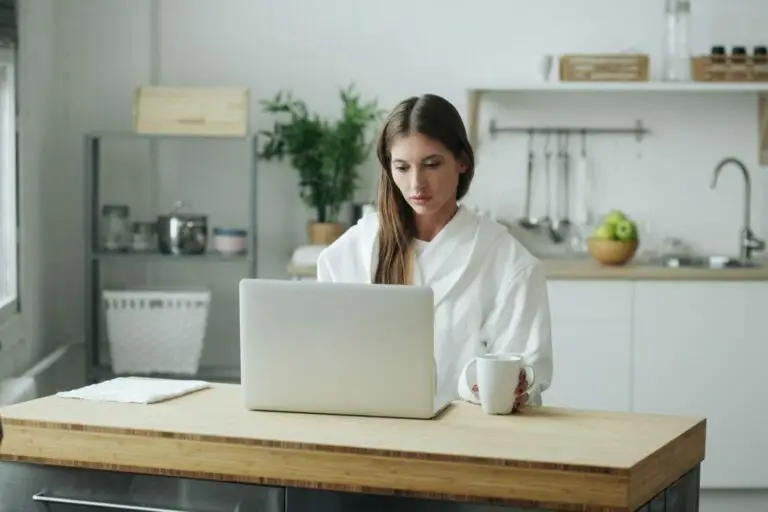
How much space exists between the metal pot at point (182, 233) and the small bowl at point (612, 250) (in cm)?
152

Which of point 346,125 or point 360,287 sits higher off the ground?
point 346,125

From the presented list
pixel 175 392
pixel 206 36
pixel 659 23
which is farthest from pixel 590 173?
pixel 175 392

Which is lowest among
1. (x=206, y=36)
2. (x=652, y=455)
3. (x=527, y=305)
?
(x=652, y=455)

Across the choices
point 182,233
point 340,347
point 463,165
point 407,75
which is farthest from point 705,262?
point 340,347

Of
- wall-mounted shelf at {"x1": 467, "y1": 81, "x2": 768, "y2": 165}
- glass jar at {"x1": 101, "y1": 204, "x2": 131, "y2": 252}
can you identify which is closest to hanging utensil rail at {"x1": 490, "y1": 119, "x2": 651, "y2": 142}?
wall-mounted shelf at {"x1": 467, "y1": 81, "x2": 768, "y2": 165}

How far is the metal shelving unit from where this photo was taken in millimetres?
5004

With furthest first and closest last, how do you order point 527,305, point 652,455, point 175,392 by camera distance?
point 527,305 < point 175,392 < point 652,455

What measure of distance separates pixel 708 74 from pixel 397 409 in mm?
3062

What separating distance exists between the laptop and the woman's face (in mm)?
517

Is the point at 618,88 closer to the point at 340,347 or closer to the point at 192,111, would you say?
the point at 192,111

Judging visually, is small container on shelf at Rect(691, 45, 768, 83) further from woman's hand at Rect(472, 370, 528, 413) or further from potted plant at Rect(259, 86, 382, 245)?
woman's hand at Rect(472, 370, 528, 413)

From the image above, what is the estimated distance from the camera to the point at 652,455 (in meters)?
2.25

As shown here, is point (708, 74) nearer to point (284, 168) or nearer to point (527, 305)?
point (284, 168)

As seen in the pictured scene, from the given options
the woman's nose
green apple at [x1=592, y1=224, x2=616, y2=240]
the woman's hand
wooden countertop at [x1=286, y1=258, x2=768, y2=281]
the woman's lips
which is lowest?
the woman's hand
